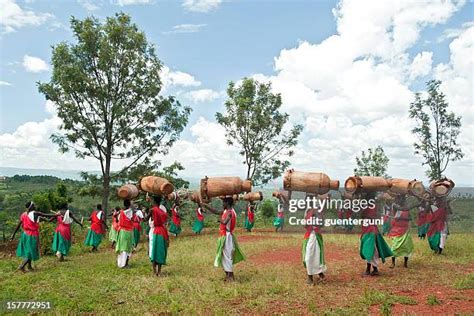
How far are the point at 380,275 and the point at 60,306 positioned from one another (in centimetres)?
723

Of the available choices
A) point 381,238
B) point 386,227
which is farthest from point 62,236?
point 386,227

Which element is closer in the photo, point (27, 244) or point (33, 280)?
point (33, 280)

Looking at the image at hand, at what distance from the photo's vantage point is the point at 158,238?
10.2 metres

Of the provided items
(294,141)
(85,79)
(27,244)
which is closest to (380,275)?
(27,244)

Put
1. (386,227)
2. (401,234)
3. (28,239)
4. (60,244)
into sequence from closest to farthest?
(28,239)
(401,234)
(60,244)
(386,227)

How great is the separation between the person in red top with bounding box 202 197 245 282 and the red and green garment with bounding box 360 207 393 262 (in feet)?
10.0

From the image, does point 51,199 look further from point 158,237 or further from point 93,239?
point 158,237

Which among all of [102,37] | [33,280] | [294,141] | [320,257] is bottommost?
[33,280]

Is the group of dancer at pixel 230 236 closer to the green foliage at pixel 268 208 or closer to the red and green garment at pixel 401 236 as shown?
the red and green garment at pixel 401 236

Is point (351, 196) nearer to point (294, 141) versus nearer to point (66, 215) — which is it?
point (66, 215)

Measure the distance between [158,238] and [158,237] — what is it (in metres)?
0.03

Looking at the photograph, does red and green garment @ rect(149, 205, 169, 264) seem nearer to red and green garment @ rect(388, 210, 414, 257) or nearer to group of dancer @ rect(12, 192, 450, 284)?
group of dancer @ rect(12, 192, 450, 284)

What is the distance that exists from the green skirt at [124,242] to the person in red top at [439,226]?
9282 mm

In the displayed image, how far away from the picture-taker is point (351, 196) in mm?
10727
